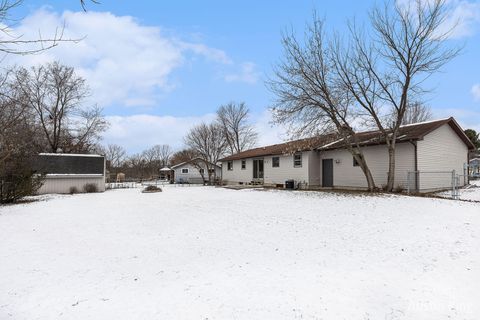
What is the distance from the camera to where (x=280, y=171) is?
82.0 feet

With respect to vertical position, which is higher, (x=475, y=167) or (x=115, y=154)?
(x=115, y=154)

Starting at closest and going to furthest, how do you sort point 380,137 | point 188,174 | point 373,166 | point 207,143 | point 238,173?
point 380,137 < point 373,166 < point 238,173 < point 207,143 < point 188,174

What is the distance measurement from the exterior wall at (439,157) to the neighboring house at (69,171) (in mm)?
23032

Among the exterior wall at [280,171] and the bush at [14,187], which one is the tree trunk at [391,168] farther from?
the bush at [14,187]

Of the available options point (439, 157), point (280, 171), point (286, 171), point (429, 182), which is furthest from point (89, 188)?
point (439, 157)

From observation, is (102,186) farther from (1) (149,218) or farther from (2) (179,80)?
(1) (149,218)

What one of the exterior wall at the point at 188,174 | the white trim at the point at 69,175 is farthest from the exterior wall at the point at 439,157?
the exterior wall at the point at 188,174

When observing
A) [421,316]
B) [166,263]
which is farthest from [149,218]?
[421,316]

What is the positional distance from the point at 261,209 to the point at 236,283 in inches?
292

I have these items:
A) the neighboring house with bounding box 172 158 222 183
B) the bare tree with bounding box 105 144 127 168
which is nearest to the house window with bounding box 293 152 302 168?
the neighboring house with bounding box 172 158 222 183

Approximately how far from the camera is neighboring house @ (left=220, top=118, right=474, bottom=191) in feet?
55.8

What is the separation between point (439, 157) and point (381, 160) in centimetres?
341

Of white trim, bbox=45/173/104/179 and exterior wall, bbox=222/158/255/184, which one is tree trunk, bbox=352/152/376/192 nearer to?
exterior wall, bbox=222/158/255/184

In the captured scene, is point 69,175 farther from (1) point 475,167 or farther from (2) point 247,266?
(1) point 475,167
